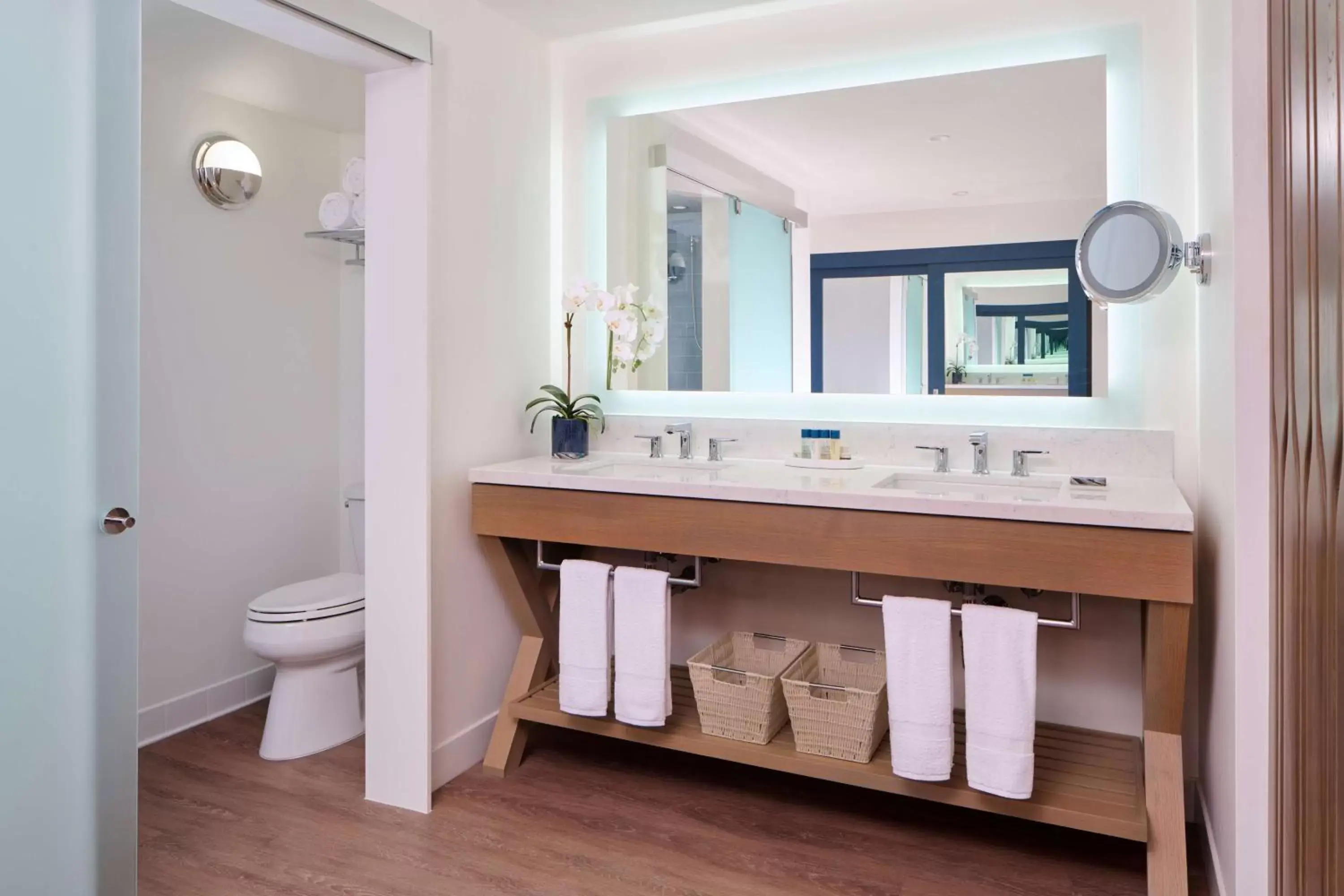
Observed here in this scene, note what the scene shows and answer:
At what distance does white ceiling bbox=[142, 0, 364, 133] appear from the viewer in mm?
2516

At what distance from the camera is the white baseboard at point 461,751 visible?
8.38ft

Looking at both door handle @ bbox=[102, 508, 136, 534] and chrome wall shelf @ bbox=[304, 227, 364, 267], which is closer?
door handle @ bbox=[102, 508, 136, 534]

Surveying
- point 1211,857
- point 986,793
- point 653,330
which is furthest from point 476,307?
point 1211,857

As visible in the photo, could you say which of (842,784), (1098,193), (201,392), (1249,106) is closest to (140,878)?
(201,392)

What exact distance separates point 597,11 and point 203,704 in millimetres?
2527

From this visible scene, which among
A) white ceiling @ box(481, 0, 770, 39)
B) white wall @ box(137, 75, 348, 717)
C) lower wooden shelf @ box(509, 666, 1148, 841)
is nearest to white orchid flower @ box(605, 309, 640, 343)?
white ceiling @ box(481, 0, 770, 39)

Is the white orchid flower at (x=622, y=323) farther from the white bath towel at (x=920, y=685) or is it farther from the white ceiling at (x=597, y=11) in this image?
the white bath towel at (x=920, y=685)

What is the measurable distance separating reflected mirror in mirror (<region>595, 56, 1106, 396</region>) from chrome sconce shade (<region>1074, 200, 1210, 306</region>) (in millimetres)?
370

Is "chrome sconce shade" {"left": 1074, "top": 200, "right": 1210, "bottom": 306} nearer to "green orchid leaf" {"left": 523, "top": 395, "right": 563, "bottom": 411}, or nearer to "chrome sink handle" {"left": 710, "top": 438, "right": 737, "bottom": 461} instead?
"chrome sink handle" {"left": 710, "top": 438, "right": 737, "bottom": 461}

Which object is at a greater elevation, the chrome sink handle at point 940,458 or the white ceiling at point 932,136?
the white ceiling at point 932,136

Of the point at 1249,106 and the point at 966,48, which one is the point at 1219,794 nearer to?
the point at 1249,106

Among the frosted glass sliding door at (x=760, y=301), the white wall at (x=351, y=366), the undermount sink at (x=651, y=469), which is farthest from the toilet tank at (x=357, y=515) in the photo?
the frosted glass sliding door at (x=760, y=301)

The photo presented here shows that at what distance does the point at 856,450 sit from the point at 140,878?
6.79ft

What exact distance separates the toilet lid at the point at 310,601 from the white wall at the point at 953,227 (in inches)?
70.6
